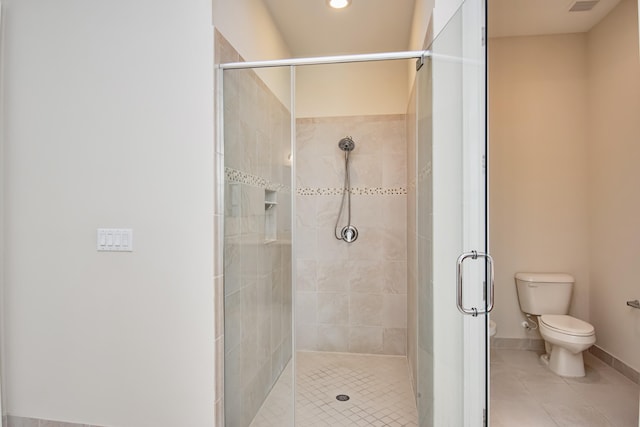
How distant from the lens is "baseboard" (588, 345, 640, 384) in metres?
2.56

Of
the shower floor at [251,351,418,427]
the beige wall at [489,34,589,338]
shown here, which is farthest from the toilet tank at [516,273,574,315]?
the shower floor at [251,351,418,427]

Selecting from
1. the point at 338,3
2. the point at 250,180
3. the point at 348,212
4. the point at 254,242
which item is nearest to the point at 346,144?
the point at 348,212

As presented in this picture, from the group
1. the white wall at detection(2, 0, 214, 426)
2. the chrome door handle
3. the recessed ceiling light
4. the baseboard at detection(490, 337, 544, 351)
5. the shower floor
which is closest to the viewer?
the chrome door handle

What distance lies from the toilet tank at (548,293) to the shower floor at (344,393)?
1.22 meters

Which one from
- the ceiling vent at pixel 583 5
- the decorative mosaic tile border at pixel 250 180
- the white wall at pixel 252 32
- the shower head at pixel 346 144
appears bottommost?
the decorative mosaic tile border at pixel 250 180

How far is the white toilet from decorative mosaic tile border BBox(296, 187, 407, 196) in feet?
4.33

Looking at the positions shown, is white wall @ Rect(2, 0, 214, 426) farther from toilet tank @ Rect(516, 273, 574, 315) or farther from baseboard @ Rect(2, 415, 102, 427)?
toilet tank @ Rect(516, 273, 574, 315)

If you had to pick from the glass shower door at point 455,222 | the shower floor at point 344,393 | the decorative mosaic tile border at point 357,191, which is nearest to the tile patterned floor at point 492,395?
the shower floor at point 344,393

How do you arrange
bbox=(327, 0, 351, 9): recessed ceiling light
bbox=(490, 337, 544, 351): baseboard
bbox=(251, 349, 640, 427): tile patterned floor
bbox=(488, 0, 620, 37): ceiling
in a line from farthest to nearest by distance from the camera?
bbox=(490, 337, 544, 351): baseboard → bbox=(488, 0, 620, 37): ceiling → bbox=(327, 0, 351, 9): recessed ceiling light → bbox=(251, 349, 640, 427): tile patterned floor

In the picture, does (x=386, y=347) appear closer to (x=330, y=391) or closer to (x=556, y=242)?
(x=330, y=391)

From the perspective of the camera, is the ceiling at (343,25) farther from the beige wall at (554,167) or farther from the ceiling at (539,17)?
the beige wall at (554,167)

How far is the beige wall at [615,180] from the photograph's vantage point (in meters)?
2.57

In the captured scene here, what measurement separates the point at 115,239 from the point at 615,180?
3.50 m

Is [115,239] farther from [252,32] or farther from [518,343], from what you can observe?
Result: [518,343]
